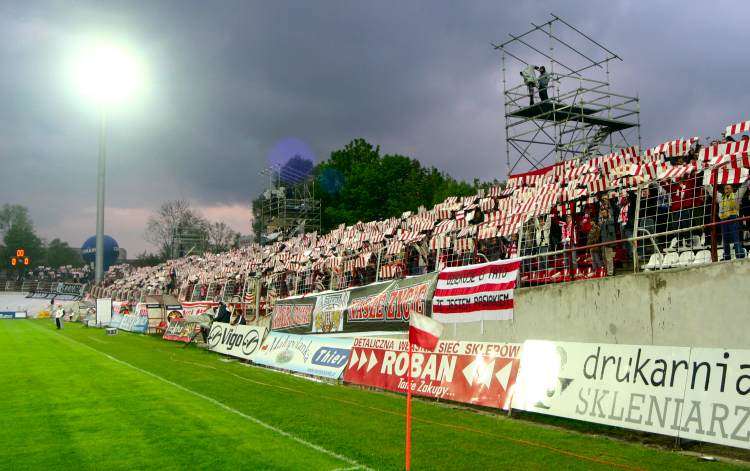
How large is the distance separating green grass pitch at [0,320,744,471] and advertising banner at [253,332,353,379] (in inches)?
40.0

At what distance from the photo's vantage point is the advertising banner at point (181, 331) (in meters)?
34.0

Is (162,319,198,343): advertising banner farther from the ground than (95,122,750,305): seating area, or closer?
closer

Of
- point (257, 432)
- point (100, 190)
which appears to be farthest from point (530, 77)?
point (100, 190)

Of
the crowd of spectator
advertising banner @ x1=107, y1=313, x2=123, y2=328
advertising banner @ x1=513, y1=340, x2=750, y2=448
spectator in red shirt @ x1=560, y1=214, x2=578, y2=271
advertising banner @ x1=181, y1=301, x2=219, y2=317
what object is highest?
spectator in red shirt @ x1=560, y1=214, x2=578, y2=271

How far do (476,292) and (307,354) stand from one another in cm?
704

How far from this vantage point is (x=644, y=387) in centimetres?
1025

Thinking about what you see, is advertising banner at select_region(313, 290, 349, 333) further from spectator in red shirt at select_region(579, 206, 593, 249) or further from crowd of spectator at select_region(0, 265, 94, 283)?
crowd of spectator at select_region(0, 265, 94, 283)

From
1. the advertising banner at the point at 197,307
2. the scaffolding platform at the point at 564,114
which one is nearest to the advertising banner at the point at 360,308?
the advertising banner at the point at 197,307

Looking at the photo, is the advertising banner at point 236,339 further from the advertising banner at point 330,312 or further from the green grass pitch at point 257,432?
the green grass pitch at point 257,432

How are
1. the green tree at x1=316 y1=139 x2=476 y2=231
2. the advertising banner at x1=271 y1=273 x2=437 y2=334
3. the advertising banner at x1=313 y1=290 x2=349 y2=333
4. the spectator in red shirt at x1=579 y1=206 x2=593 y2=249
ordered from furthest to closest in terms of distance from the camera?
the green tree at x1=316 y1=139 x2=476 y2=231 < the advertising banner at x1=313 y1=290 x2=349 y2=333 < the advertising banner at x1=271 y1=273 x2=437 y2=334 < the spectator in red shirt at x1=579 y1=206 x2=593 y2=249

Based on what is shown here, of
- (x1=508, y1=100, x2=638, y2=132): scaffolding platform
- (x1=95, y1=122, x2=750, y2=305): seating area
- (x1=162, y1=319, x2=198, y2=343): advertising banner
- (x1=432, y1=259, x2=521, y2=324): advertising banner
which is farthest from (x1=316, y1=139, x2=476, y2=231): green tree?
(x1=432, y1=259, x2=521, y2=324): advertising banner

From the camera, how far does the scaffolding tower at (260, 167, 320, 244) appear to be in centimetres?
6956

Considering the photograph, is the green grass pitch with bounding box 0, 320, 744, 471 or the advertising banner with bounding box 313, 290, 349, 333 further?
the advertising banner with bounding box 313, 290, 349, 333

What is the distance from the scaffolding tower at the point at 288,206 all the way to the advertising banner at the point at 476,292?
161ft
